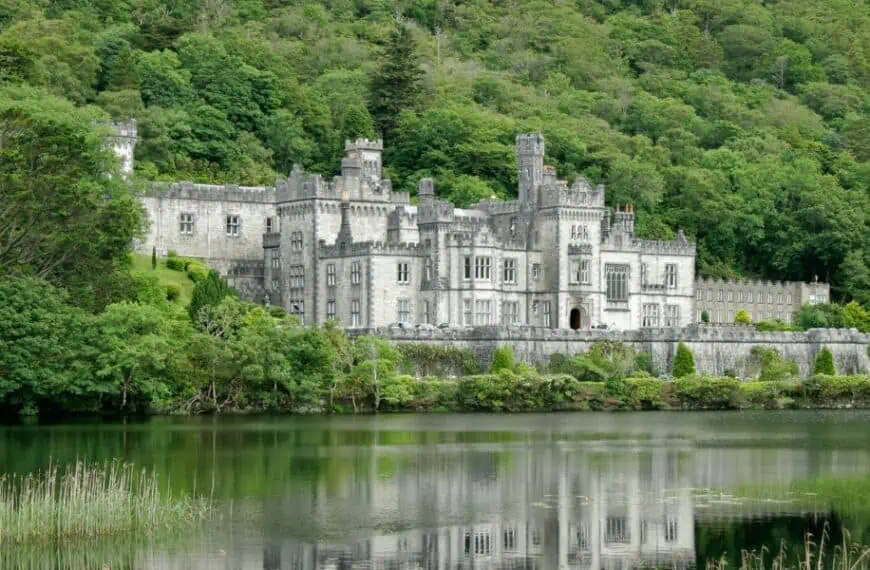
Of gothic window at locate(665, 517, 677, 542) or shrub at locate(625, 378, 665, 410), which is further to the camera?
shrub at locate(625, 378, 665, 410)

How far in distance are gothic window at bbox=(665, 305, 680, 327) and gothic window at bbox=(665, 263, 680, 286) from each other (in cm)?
Result: 110

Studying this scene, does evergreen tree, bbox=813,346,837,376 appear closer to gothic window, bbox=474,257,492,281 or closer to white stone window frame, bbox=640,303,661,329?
white stone window frame, bbox=640,303,661,329

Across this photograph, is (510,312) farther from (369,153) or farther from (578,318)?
(369,153)

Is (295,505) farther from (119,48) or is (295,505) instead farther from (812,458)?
(119,48)

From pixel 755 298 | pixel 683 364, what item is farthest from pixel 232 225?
pixel 755 298

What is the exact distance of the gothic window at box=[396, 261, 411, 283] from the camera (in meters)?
92.4

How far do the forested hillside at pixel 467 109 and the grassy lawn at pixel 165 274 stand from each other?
947 cm

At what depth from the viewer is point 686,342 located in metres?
89.0

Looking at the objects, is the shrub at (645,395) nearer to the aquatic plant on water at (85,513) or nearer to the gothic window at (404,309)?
the gothic window at (404,309)

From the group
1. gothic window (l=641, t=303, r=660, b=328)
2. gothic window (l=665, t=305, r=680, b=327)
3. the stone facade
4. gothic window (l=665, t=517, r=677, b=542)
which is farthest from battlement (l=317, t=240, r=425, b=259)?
gothic window (l=665, t=517, r=677, b=542)

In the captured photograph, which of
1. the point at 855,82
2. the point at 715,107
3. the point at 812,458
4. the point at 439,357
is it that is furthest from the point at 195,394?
the point at 855,82

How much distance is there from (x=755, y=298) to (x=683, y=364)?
87.3 feet

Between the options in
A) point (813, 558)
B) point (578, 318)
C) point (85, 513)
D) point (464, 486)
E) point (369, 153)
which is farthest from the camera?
point (369, 153)

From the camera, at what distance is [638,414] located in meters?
79.1
